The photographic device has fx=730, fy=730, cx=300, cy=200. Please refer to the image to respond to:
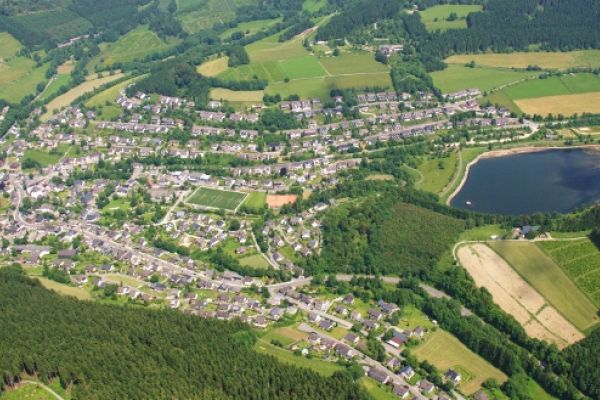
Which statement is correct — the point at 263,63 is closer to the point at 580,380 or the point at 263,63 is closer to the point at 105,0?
the point at 105,0

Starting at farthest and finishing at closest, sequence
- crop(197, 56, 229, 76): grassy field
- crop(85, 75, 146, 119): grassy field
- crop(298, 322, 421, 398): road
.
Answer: crop(197, 56, 229, 76): grassy field < crop(85, 75, 146, 119): grassy field < crop(298, 322, 421, 398): road

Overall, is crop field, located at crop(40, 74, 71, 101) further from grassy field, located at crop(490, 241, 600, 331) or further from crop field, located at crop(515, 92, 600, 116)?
grassy field, located at crop(490, 241, 600, 331)

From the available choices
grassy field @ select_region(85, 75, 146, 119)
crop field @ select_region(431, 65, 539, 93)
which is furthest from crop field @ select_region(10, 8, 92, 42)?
crop field @ select_region(431, 65, 539, 93)

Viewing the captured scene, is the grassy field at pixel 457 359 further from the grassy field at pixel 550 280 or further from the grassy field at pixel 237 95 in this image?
the grassy field at pixel 237 95

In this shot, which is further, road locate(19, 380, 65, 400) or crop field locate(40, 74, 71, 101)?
crop field locate(40, 74, 71, 101)

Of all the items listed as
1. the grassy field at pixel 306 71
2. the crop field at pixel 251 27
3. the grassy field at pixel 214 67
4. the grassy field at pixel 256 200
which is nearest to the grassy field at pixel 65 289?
the grassy field at pixel 256 200

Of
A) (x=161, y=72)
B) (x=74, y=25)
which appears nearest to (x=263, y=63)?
(x=161, y=72)

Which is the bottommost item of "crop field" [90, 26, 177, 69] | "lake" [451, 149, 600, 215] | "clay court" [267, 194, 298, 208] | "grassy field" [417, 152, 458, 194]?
"lake" [451, 149, 600, 215]
